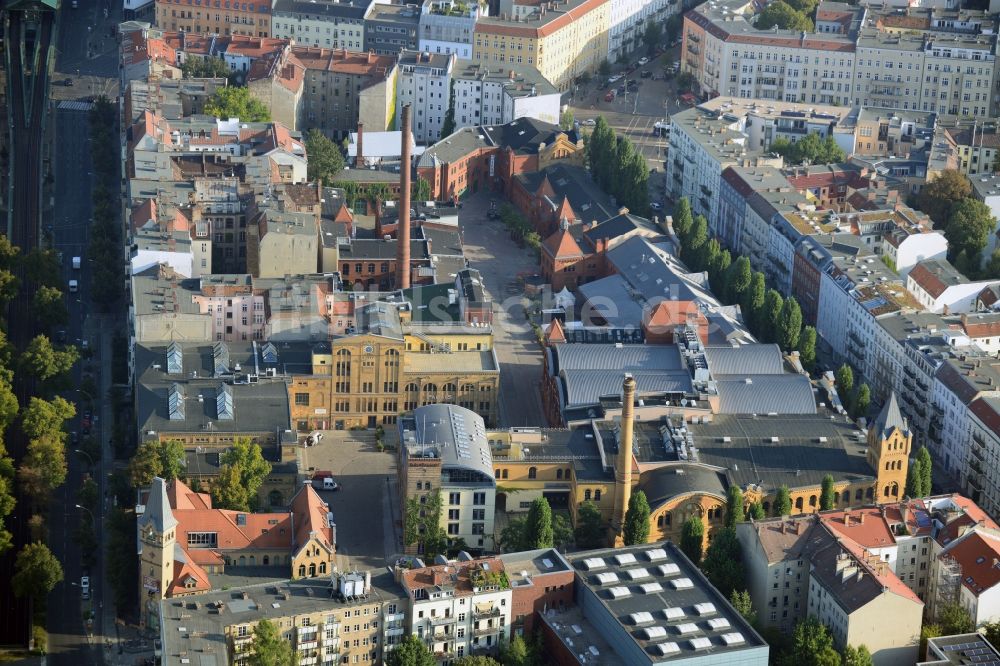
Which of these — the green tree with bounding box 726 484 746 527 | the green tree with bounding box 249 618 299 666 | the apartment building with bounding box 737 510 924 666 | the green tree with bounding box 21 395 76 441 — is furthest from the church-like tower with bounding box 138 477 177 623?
the green tree with bounding box 726 484 746 527

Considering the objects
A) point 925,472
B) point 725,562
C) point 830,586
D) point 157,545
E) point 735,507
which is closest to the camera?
point 157,545

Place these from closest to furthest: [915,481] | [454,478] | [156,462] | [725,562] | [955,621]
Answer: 1. [955,621]
2. [725,562]
3. [156,462]
4. [454,478]
5. [915,481]

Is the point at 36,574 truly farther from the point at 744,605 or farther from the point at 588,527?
the point at 744,605

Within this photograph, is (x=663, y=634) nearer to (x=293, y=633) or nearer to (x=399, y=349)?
(x=293, y=633)

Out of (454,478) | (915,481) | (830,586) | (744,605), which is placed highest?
(454,478)

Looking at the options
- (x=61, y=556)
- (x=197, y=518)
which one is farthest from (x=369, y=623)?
(x=61, y=556)

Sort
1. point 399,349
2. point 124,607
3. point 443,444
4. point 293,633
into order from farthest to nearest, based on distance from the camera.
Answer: point 399,349, point 443,444, point 124,607, point 293,633

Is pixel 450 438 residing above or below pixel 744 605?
above

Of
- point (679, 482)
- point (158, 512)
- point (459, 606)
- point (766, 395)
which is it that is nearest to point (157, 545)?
point (158, 512)
